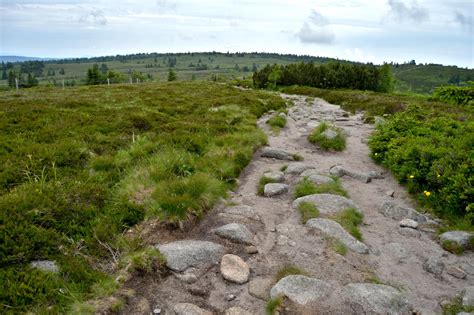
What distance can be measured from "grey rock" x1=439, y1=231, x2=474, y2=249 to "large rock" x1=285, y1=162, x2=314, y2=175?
4.60 meters

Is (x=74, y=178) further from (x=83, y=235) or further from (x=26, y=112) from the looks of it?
(x=26, y=112)

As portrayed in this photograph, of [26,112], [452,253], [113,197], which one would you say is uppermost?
[26,112]

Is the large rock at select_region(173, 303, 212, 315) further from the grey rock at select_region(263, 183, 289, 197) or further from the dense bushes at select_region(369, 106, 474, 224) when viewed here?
the dense bushes at select_region(369, 106, 474, 224)

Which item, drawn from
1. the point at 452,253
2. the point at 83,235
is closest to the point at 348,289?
the point at 452,253

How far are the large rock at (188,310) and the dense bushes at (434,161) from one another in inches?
238

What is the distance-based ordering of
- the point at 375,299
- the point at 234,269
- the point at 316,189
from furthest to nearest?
the point at 316,189 < the point at 234,269 < the point at 375,299

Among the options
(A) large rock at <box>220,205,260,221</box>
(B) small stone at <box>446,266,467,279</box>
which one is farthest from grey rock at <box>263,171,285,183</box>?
(B) small stone at <box>446,266,467,279</box>

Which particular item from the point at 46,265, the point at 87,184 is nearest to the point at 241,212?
the point at 87,184

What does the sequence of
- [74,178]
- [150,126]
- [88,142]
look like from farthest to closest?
1. [150,126]
2. [88,142]
3. [74,178]

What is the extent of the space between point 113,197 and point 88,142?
4.92 m

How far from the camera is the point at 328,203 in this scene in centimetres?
830

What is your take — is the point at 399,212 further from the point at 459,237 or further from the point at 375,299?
the point at 375,299

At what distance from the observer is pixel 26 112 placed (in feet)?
49.3

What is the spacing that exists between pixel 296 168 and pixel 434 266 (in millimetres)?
5484
